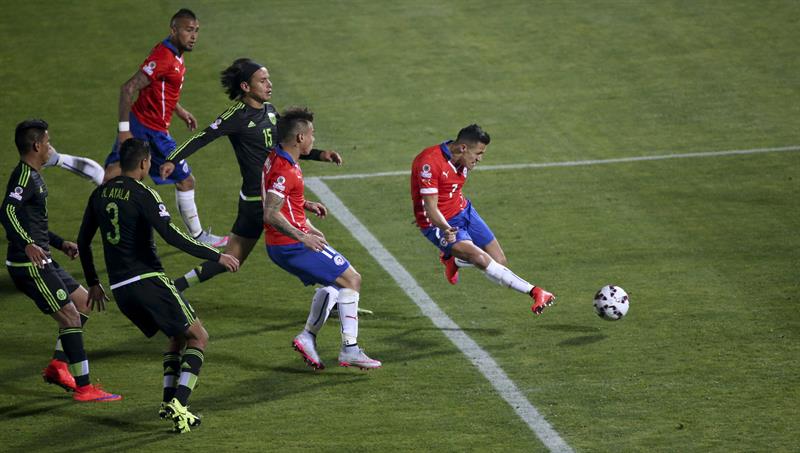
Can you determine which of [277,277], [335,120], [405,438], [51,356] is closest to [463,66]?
[335,120]

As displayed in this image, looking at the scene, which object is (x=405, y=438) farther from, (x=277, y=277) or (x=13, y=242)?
(x=277, y=277)

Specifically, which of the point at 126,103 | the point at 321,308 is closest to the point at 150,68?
the point at 126,103

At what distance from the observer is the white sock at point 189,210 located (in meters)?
15.0

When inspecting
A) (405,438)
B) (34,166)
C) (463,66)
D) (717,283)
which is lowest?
(405,438)

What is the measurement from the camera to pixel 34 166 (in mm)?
10617

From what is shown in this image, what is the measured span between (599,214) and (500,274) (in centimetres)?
402

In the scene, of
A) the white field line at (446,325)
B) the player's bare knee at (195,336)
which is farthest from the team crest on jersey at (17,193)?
the white field line at (446,325)

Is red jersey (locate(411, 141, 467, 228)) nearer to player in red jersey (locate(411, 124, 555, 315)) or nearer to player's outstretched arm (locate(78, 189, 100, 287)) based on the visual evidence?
player in red jersey (locate(411, 124, 555, 315))

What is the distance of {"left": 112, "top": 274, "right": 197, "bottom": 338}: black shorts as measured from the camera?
32.3 feet

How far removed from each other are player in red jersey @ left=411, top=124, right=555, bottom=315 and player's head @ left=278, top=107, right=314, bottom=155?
1632mm

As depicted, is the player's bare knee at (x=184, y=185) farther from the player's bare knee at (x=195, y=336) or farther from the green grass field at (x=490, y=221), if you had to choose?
the player's bare knee at (x=195, y=336)

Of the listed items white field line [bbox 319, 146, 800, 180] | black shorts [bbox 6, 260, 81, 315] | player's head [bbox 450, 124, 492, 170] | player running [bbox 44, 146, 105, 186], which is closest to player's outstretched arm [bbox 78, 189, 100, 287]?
black shorts [bbox 6, 260, 81, 315]

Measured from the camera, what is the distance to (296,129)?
1114 cm

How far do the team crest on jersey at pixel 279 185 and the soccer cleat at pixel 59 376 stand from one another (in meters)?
2.36
